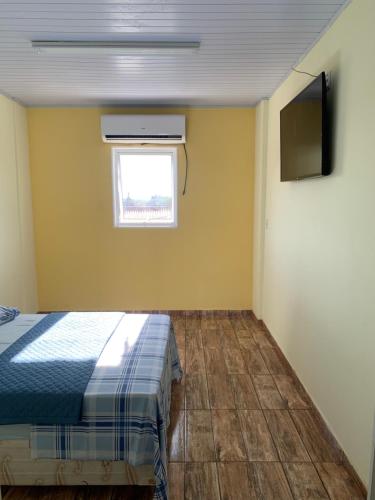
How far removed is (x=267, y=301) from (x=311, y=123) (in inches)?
78.9

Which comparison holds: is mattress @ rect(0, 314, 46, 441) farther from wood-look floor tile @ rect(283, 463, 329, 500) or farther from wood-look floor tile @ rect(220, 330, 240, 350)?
wood-look floor tile @ rect(220, 330, 240, 350)

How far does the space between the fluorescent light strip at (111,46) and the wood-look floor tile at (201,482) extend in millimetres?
2519

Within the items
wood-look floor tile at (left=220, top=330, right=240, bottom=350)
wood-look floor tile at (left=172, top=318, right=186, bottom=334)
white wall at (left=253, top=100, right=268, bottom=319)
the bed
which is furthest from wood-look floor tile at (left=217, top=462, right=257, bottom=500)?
white wall at (left=253, top=100, right=268, bottom=319)

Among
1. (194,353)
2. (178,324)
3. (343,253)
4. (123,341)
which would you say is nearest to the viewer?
(343,253)

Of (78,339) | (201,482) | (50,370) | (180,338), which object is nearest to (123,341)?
(78,339)

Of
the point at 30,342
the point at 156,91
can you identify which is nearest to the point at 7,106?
the point at 156,91

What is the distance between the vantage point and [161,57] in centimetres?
251

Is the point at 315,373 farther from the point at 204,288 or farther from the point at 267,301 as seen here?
the point at 204,288

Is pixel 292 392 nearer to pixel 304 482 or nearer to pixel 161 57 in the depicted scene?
pixel 304 482

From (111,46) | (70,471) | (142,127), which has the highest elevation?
(111,46)

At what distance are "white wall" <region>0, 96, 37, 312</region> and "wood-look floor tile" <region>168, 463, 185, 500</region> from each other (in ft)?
7.57

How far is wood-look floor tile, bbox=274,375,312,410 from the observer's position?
243cm

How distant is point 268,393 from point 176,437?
2.68ft

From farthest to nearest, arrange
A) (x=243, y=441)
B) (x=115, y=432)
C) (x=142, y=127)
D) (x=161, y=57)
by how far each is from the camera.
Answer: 1. (x=142, y=127)
2. (x=161, y=57)
3. (x=243, y=441)
4. (x=115, y=432)
